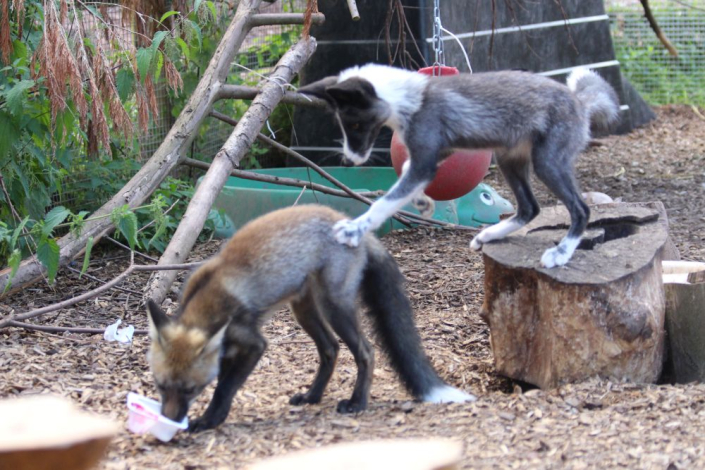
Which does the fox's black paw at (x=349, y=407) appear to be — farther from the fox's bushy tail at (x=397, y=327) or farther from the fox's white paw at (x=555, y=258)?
the fox's white paw at (x=555, y=258)

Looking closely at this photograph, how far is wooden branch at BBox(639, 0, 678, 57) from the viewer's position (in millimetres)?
11970

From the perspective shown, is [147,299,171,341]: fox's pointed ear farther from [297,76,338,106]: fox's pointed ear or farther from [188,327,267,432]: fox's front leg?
[297,76,338,106]: fox's pointed ear

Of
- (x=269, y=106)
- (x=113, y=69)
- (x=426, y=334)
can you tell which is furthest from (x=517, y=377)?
(x=113, y=69)

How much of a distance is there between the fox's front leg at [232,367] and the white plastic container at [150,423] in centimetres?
26

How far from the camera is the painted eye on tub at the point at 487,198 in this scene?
8781 mm

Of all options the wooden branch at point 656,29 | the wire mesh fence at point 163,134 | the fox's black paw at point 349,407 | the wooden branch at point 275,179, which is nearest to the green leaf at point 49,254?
the wire mesh fence at point 163,134

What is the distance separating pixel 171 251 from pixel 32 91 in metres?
1.45

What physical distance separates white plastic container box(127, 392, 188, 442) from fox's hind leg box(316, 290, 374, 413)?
951 mm

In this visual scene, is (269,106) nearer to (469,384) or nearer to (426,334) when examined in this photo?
(426,334)

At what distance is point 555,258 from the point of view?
476cm

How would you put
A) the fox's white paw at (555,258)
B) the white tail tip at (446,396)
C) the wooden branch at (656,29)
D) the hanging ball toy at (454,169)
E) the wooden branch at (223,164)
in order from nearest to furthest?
1. the white tail tip at (446,396)
2. the fox's white paw at (555,258)
3. the wooden branch at (223,164)
4. the hanging ball toy at (454,169)
5. the wooden branch at (656,29)

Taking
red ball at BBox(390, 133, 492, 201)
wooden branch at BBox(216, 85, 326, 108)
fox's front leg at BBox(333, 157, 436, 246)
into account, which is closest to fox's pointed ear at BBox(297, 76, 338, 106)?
fox's front leg at BBox(333, 157, 436, 246)

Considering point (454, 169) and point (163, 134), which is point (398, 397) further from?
point (163, 134)

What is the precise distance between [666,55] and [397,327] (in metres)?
12.6
